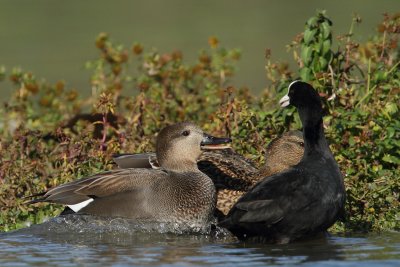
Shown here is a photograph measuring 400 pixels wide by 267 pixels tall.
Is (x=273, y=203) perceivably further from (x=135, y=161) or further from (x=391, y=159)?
(x=135, y=161)

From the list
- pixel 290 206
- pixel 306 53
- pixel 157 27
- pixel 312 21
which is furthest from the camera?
pixel 157 27

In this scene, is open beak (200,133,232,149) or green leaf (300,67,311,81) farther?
green leaf (300,67,311,81)

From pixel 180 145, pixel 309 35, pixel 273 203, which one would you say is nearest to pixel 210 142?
pixel 180 145

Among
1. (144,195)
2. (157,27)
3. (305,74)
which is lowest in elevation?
(144,195)

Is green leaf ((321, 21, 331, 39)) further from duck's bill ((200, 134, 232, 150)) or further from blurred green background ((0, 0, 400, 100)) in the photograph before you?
blurred green background ((0, 0, 400, 100))

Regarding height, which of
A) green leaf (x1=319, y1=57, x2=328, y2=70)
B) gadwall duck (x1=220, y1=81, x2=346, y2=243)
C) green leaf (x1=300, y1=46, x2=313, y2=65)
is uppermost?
green leaf (x1=300, y1=46, x2=313, y2=65)

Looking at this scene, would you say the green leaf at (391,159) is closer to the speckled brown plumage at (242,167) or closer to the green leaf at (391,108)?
the green leaf at (391,108)

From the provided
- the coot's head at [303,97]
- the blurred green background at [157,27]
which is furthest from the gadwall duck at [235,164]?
the blurred green background at [157,27]

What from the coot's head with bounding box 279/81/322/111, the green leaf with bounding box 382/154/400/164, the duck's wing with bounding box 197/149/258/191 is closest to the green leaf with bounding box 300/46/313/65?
the duck's wing with bounding box 197/149/258/191

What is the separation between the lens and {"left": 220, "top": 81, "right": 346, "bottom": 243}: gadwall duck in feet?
27.5

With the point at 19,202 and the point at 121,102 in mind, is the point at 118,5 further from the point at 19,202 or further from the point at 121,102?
the point at 19,202

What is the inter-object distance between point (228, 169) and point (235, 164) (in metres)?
0.10

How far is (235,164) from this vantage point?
9953 mm

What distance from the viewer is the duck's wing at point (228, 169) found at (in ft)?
31.9
